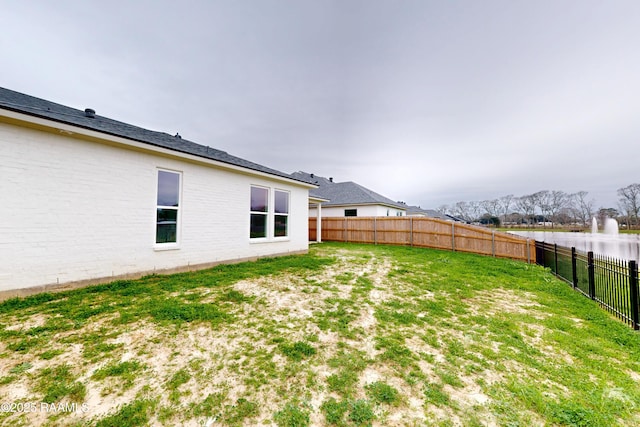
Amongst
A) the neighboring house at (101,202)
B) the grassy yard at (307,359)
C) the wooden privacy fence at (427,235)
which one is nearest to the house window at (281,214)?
the neighboring house at (101,202)

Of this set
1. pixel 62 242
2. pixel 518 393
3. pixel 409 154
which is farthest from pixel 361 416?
pixel 409 154

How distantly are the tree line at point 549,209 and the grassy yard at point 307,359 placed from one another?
173 feet

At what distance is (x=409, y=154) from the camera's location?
66.4 feet

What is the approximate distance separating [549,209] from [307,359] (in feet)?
222

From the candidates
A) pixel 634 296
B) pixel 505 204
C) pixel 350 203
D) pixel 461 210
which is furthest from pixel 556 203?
pixel 634 296

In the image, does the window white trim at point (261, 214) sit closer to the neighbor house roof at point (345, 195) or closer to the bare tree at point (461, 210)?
the neighbor house roof at point (345, 195)

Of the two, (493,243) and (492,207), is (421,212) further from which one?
(492,207)

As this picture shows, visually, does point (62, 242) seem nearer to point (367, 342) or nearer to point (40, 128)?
point (40, 128)

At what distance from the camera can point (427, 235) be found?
44.9 feet

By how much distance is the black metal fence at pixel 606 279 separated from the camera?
4.10 meters

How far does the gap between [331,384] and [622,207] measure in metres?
60.3

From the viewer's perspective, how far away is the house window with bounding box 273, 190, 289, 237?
9.46 m

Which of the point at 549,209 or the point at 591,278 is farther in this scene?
the point at 549,209

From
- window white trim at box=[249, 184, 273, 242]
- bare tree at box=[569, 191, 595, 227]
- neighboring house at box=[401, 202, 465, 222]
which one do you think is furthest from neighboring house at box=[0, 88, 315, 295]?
bare tree at box=[569, 191, 595, 227]
